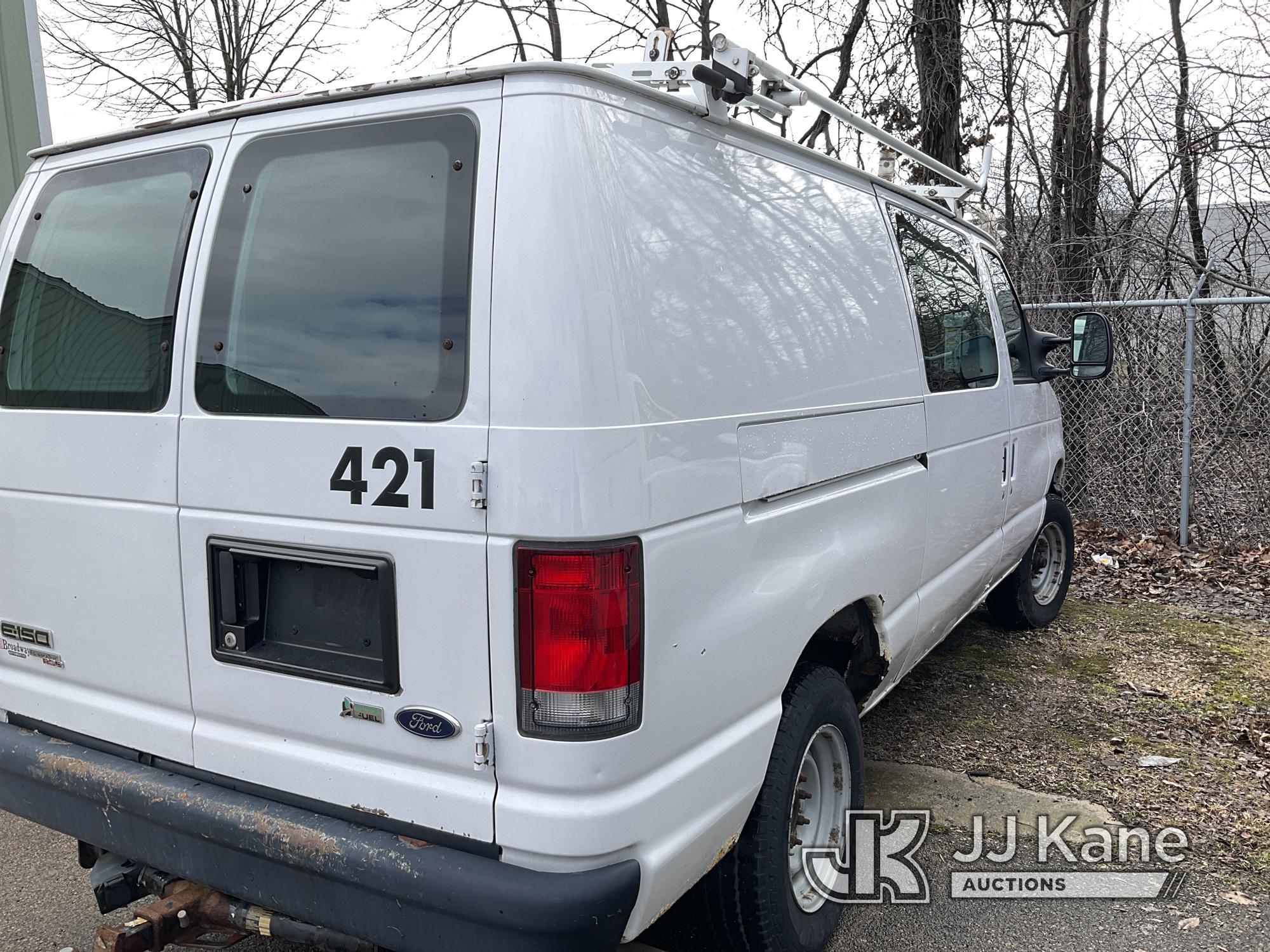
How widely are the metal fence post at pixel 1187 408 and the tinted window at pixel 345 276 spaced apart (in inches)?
265

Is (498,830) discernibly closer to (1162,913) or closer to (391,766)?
(391,766)

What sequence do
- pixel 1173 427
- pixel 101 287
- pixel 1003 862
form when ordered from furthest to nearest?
1. pixel 1173 427
2. pixel 1003 862
3. pixel 101 287

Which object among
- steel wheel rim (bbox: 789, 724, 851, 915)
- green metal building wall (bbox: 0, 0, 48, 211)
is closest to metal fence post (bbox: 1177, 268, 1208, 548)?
steel wheel rim (bbox: 789, 724, 851, 915)

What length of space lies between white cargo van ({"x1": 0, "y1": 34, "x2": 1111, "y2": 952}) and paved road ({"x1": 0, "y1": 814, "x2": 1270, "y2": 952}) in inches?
14.9

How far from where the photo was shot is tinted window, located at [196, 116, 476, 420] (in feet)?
6.49

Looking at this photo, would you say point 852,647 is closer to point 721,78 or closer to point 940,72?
point 721,78

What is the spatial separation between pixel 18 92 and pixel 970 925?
645 cm

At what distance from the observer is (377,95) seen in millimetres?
2117

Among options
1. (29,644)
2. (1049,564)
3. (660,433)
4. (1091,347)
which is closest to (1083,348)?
(1091,347)

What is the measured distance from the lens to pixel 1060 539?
5.94 metres

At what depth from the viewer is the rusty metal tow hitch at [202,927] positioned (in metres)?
2.14

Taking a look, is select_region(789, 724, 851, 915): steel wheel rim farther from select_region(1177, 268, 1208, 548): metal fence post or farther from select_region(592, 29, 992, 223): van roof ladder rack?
select_region(1177, 268, 1208, 548): metal fence post

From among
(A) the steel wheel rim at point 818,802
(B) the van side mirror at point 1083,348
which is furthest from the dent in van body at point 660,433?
(B) the van side mirror at point 1083,348

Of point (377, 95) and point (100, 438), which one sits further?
point (100, 438)
